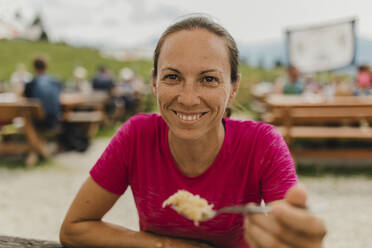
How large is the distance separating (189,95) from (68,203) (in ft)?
12.5

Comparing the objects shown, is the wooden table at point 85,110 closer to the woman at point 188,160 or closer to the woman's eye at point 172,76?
the woman at point 188,160


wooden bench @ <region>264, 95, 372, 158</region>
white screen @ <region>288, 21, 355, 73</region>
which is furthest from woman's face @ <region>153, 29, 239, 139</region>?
white screen @ <region>288, 21, 355, 73</region>

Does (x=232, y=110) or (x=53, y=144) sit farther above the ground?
(x=232, y=110)

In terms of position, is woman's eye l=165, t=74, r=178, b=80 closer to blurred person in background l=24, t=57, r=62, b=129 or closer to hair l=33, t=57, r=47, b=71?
blurred person in background l=24, t=57, r=62, b=129

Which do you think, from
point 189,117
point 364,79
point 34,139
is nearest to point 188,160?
point 189,117

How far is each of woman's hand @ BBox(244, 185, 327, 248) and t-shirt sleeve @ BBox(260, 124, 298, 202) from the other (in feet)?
1.72

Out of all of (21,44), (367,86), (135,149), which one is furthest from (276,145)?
(21,44)

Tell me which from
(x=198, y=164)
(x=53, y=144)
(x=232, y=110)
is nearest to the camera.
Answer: (x=198, y=164)

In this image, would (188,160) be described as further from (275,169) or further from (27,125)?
(27,125)

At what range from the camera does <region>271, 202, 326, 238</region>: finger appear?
0.74 metres

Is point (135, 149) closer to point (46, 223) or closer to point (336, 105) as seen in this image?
point (46, 223)

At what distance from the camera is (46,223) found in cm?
407

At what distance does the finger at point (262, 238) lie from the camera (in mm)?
775

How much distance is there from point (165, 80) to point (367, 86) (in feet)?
28.1
